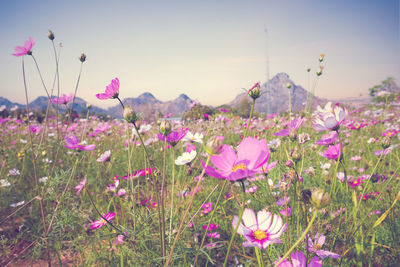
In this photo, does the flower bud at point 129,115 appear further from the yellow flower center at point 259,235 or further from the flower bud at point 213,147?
the yellow flower center at point 259,235

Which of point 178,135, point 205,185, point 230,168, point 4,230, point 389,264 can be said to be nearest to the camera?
point 230,168

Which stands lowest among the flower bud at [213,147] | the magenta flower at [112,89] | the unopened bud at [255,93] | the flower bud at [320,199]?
the flower bud at [320,199]

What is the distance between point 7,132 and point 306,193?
3.87 meters

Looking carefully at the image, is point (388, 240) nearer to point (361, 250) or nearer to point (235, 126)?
point (361, 250)

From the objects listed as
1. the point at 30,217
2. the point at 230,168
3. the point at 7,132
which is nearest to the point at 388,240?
the point at 230,168

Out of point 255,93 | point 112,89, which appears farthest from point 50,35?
point 255,93

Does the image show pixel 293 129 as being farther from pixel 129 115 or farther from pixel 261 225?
pixel 129 115

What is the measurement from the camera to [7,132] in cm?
294

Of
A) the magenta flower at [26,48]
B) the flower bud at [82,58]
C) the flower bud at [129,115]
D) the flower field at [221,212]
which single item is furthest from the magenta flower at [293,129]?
the magenta flower at [26,48]

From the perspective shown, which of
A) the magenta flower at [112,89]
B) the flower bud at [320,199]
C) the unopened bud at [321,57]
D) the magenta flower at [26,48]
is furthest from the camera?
the unopened bud at [321,57]

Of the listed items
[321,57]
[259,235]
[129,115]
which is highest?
[321,57]

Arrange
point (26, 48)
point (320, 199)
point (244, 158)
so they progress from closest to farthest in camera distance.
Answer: point (320, 199)
point (244, 158)
point (26, 48)

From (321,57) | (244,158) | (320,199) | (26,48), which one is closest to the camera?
(320,199)

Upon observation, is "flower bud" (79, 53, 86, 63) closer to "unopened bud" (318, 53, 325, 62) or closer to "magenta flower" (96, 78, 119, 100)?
"magenta flower" (96, 78, 119, 100)
